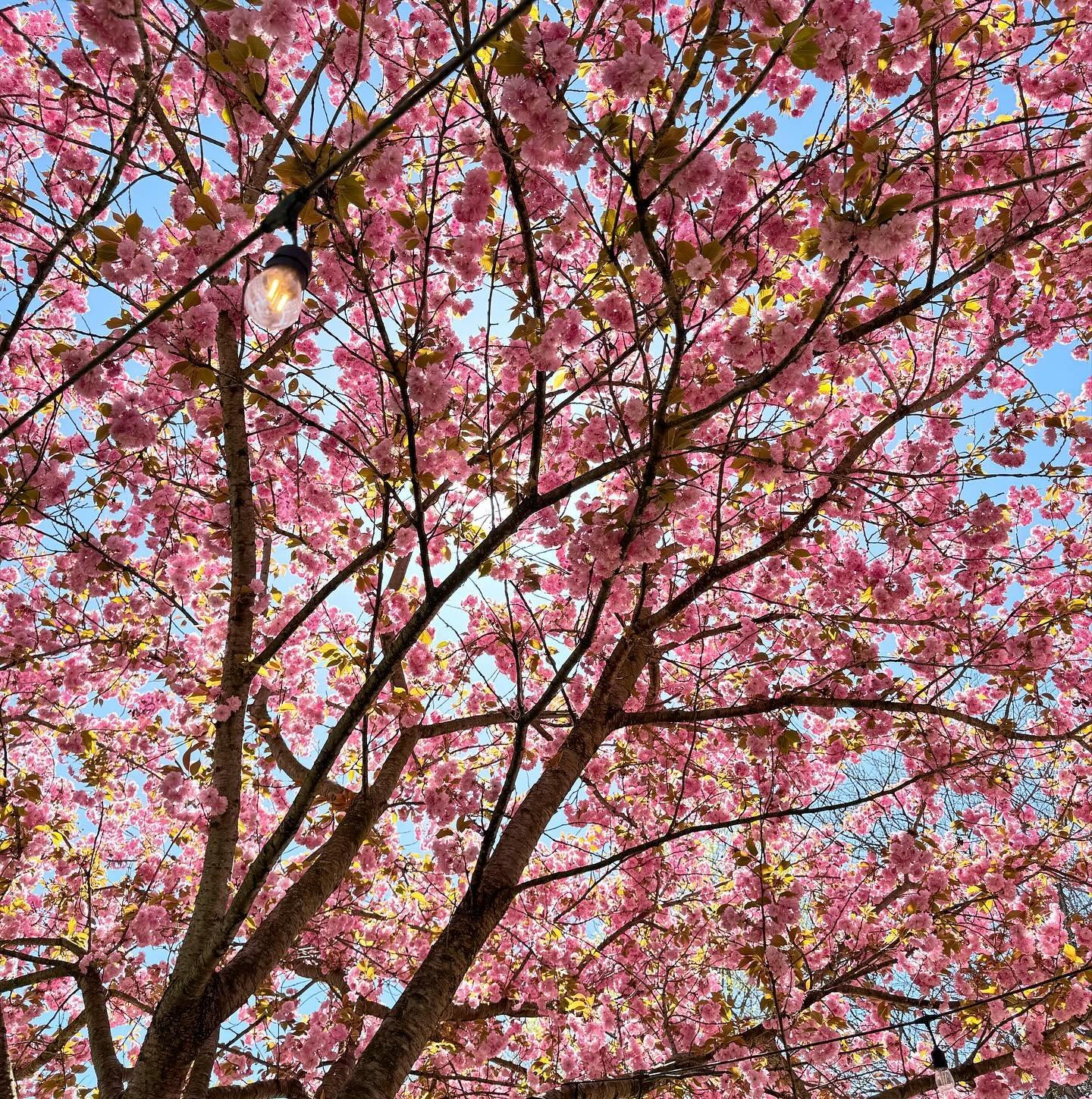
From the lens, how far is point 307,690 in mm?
6641

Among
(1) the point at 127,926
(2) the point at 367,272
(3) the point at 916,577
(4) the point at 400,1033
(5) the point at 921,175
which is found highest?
(5) the point at 921,175

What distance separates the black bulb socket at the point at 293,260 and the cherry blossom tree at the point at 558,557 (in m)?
0.19

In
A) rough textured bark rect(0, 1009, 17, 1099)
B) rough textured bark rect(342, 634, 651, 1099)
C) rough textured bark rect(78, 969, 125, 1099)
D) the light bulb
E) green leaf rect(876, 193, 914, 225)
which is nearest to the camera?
the light bulb

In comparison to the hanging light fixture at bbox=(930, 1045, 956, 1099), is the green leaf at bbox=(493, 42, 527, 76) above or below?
above

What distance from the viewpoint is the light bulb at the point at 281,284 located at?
1.98 m

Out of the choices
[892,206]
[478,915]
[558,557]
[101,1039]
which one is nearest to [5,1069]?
[101,1039]

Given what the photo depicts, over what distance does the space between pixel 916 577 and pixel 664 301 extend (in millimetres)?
3262

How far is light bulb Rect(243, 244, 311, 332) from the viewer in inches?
78.0

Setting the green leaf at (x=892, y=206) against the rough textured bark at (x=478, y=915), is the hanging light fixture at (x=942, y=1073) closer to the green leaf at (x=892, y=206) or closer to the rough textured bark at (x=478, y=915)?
the rough textured bark at (x=478, y=915)

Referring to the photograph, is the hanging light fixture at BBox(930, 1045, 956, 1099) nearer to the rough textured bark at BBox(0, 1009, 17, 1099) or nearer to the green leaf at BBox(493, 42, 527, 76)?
the rough textured bark at BBox(0, 1009, 17, 1099)

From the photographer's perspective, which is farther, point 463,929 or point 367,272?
point 463,929

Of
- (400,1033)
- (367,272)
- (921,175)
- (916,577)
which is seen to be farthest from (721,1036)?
(921,175)

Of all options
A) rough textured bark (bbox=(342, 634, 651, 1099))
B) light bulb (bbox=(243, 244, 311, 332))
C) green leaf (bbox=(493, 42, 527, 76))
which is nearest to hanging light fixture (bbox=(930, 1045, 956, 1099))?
rough textured bark (bbox=(342, 634, 651, 1099))

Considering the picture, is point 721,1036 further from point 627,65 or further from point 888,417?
point 627,65
